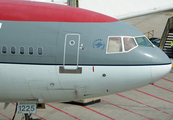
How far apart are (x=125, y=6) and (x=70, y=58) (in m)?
41.5

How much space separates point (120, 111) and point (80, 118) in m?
2.91

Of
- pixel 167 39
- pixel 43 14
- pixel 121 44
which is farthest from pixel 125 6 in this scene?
pixel 121 44

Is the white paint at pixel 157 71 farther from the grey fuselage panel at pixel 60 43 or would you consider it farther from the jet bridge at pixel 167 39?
the jet bridge at pixel 167 39

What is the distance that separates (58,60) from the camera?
43.7ft

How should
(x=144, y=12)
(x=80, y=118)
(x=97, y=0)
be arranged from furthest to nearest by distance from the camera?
1. (x=144, y=12)
2. (x=97, y=0)
3. (x=80, y=118)

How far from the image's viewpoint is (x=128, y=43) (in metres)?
13.7

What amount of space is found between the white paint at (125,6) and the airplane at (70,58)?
3429 centimetres

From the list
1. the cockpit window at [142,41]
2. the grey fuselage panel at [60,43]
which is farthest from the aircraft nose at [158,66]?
the cockpit window at [142,41]

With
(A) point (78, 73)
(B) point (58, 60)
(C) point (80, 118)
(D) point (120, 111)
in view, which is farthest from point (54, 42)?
(D) point (120, 111)

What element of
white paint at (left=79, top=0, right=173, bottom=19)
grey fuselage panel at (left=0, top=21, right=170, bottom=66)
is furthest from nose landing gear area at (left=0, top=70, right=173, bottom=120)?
white paint at (left=79, top=0, right=173, bottom=19)

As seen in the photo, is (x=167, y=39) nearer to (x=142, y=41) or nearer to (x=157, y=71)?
(x=142, y=41)

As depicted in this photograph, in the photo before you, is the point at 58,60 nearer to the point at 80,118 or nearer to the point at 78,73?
the point at 78,73

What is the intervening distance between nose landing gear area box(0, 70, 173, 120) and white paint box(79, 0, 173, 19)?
26058 mm

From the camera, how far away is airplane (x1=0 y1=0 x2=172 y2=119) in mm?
13305
